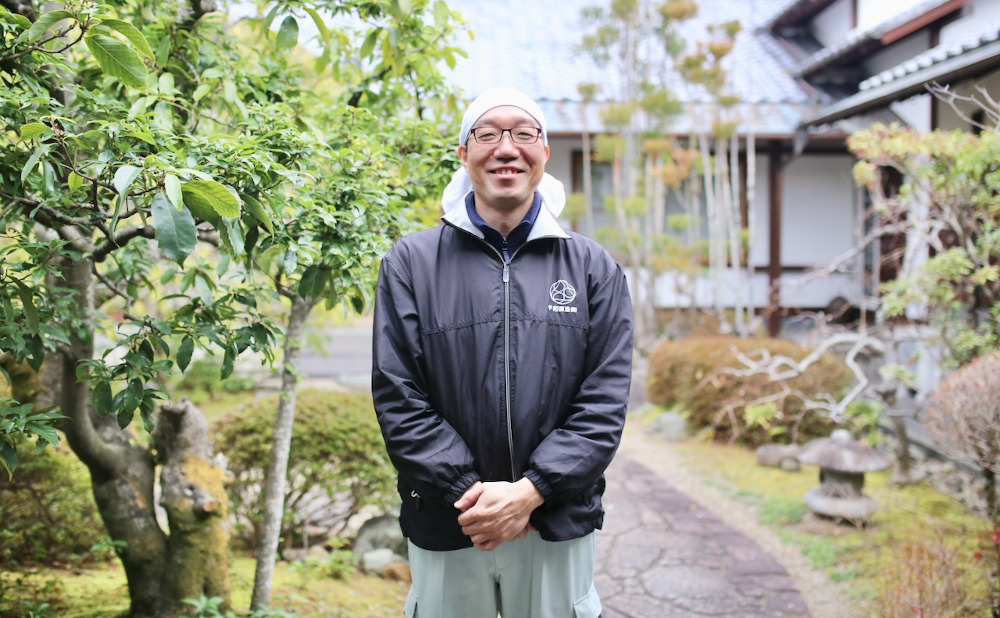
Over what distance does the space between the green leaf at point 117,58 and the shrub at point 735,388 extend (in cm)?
489

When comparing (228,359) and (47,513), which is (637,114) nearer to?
(47,513)

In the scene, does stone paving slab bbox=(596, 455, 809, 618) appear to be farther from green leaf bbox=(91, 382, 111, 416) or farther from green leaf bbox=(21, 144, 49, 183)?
green leaf bbox=(21, 144, 49, 183)

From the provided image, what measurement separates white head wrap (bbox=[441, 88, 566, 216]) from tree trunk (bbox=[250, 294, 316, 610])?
112 cm

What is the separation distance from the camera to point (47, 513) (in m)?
3.91

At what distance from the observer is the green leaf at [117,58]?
71.2 inches

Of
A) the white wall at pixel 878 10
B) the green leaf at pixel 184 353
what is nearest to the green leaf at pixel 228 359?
the green leaf at pixel 184 353

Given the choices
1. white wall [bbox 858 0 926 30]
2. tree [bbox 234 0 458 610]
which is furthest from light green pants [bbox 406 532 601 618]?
white wall [bbox 858 0 926 30]

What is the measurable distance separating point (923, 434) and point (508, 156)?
592 centimetres

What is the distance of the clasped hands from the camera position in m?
1.94

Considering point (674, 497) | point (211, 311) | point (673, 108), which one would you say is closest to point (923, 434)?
point (674, 497)

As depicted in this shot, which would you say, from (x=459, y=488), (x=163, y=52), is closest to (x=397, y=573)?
(x=459, y=488)

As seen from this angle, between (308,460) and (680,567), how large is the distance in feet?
7.81

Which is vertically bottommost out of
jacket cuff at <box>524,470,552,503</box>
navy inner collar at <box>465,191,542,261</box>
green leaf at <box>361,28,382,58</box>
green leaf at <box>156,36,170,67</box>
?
jacket cuff at <box>524,470,552,503</box>

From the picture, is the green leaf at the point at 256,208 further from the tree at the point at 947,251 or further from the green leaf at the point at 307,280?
the tree at the point at 947,251
